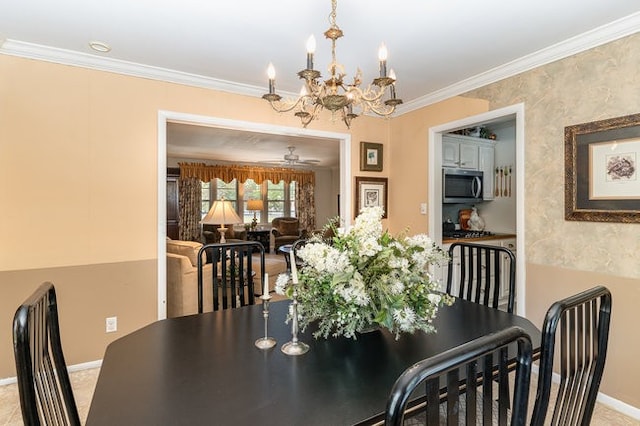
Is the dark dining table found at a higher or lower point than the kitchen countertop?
lower

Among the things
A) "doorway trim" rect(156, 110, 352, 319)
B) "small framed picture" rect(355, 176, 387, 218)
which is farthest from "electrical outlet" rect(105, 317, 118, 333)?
"small framed picture" rect(355, 176, 387, 218)

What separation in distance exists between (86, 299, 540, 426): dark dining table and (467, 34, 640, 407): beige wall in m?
1.13

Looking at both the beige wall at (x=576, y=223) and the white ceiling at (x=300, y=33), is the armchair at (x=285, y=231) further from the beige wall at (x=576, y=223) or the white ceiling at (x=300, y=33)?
the beige wall at (x=576, y=223)

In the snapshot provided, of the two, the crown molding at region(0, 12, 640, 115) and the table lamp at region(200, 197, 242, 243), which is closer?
the crown molding at region(0, 12, 640, 115)

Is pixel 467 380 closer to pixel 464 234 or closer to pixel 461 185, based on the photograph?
pixel 461 185

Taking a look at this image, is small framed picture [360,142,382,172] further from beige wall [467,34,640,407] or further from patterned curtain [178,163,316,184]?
patterned curtain [178,163,316,184]

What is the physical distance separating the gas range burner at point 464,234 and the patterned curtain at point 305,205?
17.3 ft

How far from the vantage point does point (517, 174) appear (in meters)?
2.77

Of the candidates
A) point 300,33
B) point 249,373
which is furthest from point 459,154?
point 249,373

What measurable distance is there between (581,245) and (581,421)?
1663 millimetres

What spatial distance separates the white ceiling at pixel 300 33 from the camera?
1972 millimetres

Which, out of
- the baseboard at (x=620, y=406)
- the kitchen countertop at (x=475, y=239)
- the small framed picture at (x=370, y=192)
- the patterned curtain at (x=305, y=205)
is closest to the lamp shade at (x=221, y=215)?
the small framed picture at (x=370, y=192)

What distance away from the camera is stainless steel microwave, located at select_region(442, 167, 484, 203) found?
4070 mm

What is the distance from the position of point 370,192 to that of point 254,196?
563 centimetres
